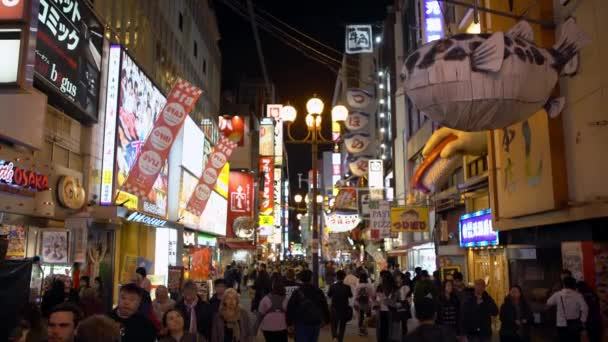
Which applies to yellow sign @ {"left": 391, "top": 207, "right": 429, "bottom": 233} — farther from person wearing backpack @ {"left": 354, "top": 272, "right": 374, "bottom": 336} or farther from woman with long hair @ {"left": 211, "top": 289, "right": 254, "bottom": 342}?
woman with long hair @ {"left": 211, "top": 289, "right": 254, "bottom": 342}

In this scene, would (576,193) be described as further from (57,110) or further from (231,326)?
(57,110)

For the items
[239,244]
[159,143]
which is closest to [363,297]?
[159,143]

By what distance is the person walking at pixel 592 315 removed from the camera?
10031mm

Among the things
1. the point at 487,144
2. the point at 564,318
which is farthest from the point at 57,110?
the point at 564,318

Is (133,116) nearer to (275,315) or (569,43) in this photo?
(275,315)

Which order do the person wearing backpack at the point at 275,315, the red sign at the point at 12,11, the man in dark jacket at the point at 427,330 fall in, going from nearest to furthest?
the man in dark jacket at the point at 427,330
the person wearing backpack at the point at 275,315
the red sign at the point at 12,11

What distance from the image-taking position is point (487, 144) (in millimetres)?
17141

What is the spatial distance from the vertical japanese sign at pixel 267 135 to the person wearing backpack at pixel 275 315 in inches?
1660

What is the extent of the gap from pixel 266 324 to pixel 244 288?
104 feet

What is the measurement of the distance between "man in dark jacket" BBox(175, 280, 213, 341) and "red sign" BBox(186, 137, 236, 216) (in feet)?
50.9

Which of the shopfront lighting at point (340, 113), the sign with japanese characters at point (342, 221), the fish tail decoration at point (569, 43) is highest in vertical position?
the shopfront lighting at point (340, 113)

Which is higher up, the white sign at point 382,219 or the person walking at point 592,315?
the white sign at point 382,219

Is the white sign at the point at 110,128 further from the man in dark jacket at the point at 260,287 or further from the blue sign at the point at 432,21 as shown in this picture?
the blue sign at the point at 432,21

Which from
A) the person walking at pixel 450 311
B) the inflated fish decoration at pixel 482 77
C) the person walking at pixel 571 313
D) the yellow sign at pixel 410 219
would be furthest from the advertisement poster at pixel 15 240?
the yellow sign at pixel 410 219
